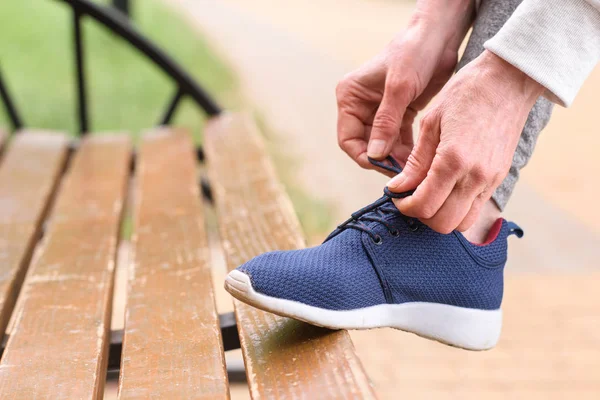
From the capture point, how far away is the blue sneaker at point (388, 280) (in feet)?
3.78

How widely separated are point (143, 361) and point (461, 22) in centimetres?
88

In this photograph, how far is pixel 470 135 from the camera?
1131 mm

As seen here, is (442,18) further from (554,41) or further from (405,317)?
(405,317)

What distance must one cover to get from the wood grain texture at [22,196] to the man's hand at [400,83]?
70 centimetres

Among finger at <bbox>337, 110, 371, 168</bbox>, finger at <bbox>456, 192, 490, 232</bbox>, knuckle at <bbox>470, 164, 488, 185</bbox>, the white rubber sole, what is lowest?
the white rubber sole

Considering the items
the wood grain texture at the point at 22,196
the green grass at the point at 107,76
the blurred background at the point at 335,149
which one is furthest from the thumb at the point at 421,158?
the green grass at the point at 107,76

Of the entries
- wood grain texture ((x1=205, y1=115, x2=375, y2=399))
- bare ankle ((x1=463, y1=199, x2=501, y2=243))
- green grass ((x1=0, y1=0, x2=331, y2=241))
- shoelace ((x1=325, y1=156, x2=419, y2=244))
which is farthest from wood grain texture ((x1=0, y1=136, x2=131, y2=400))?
green grass ((x1=0, y1=0, x2=331, y2=241))

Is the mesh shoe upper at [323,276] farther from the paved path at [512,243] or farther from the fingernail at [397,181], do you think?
the paved path at [512,243]

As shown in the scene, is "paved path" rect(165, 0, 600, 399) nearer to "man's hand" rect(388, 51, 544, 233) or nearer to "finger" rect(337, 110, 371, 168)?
"finger" rect(337, 110, 371, 168)

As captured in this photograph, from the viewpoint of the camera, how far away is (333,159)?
16.7 ft

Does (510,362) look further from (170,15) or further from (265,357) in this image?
(170,15)

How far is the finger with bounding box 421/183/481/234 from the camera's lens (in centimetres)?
116

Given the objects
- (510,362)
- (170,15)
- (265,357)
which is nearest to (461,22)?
(265,357)

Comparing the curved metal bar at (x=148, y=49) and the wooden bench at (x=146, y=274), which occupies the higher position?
the curved metal bar at (x=148, y=49)
